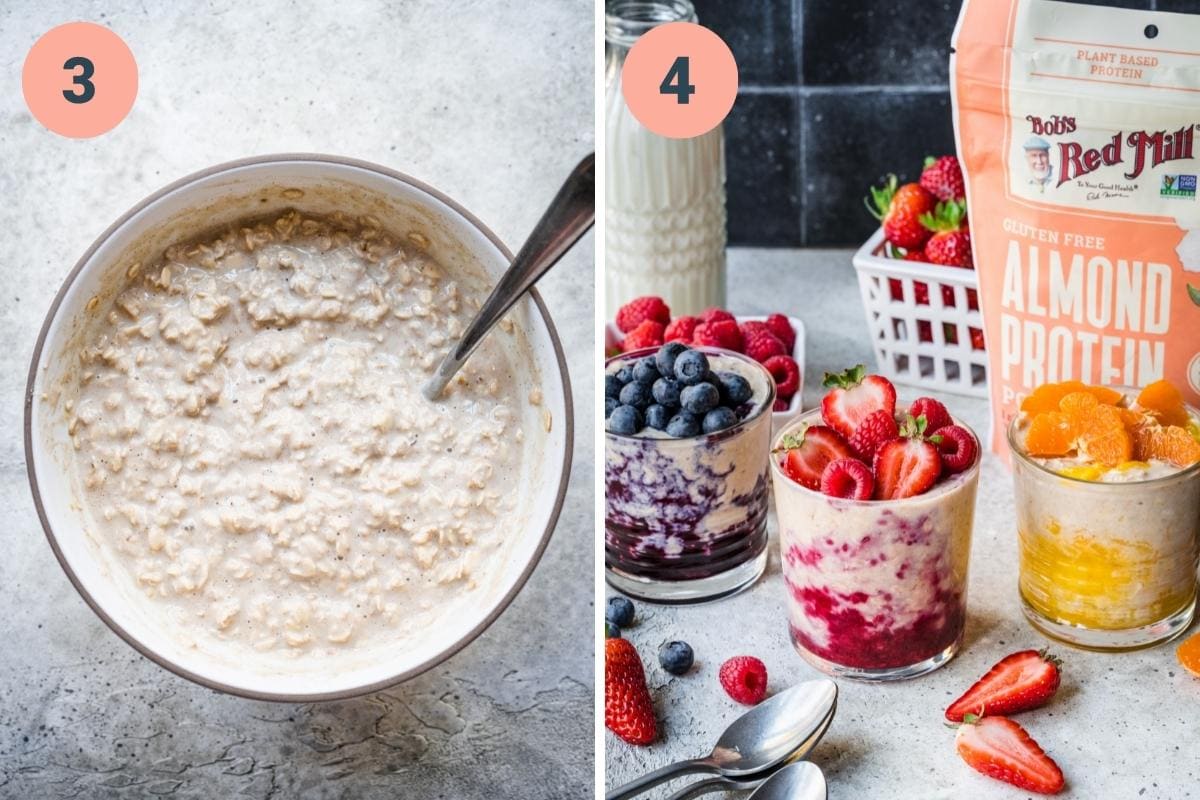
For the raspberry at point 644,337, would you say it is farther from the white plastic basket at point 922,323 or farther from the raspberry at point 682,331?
the white plastic basket at point 922,323

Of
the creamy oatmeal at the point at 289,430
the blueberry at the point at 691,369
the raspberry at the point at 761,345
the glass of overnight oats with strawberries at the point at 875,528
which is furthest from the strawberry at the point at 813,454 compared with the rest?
the raspberry at the point at 761,345

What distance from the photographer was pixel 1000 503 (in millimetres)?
1306

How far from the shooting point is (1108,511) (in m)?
1.06

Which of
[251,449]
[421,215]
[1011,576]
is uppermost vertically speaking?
[421,215]

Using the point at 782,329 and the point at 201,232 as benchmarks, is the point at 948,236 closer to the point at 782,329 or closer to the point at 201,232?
the point at 782,329

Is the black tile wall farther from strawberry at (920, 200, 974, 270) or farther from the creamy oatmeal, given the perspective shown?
the creamy oatmeal

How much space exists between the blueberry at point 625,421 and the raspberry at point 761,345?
0.29 metres

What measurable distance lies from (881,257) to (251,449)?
75 centimetres

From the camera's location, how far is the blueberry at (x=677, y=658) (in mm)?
1098

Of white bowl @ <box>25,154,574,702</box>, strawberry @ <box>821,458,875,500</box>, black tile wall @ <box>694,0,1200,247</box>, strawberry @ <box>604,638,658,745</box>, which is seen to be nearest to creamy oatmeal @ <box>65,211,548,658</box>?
white bowl @ <box>25,154,574,702</box>

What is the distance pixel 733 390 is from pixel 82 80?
0.55 metres

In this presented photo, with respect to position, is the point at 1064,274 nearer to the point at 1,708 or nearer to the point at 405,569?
the point at 405,569

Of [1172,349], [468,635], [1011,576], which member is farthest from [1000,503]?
[468,635]

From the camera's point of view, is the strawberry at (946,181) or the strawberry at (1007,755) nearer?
the strawberry at (1007,755)
